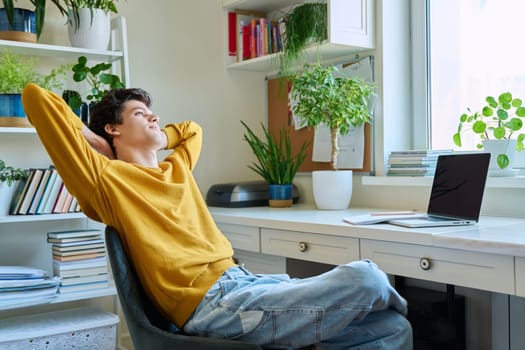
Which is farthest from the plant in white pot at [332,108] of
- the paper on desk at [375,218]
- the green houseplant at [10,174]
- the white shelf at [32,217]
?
the green houseplant at [10,174]

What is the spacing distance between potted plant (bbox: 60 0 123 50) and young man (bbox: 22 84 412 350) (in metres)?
0.81

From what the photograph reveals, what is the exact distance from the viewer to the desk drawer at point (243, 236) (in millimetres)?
2412

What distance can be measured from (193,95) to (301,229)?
1.22 meters

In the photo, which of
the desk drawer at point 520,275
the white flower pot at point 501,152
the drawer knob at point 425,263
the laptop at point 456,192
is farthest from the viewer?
the white flower pot at point 501,152

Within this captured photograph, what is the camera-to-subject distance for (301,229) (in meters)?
2.17

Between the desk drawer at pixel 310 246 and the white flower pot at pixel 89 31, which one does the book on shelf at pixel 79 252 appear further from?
the white flower pot at pixel 89 31

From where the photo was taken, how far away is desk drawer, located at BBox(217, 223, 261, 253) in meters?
2.41

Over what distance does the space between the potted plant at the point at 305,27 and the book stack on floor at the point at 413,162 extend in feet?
2.00

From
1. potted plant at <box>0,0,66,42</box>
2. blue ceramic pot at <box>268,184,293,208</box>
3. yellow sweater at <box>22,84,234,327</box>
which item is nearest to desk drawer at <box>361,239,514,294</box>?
yellow sweater at <box>22,84,234,327</box>

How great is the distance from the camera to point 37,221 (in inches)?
102

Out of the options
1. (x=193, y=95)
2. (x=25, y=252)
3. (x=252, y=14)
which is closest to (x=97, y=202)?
(x=25, y=252)

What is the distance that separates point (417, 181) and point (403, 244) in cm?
65

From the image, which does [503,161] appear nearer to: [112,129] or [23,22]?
[112,129]

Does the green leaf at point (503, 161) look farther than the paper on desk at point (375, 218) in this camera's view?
Yes
